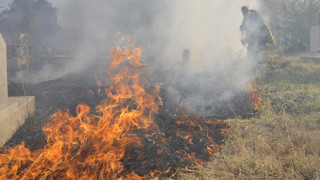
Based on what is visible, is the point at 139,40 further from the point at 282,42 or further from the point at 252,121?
the point at 252,121

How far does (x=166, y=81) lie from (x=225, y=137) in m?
3.95

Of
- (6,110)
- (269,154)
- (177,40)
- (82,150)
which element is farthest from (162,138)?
(177,40)

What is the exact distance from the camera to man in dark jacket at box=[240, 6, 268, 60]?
330 inches

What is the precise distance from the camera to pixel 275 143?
3787 millimetres

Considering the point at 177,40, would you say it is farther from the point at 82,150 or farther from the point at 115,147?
the point at 82,150

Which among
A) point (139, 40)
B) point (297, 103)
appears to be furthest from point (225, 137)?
point (139, 40)

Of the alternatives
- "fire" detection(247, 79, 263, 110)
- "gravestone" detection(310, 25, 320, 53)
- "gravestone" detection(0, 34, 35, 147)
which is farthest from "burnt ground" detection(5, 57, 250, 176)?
"gravestone" detection(310, 25, 320, 53)

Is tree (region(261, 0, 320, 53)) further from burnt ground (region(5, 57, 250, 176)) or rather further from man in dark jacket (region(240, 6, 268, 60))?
burnt ground (region(5, 57, 250, 176))

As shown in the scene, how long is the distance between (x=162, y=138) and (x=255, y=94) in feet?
11.2

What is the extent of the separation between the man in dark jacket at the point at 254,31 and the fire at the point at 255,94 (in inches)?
61.4

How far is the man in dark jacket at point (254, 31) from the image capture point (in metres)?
8.38

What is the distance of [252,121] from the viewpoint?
500 centimetres

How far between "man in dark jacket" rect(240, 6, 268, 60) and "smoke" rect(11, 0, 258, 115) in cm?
45

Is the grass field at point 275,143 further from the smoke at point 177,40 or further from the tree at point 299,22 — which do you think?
the tree at point 299,22
